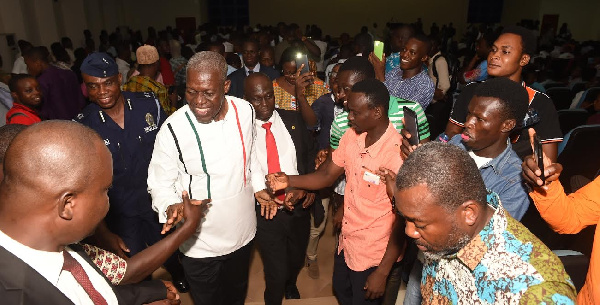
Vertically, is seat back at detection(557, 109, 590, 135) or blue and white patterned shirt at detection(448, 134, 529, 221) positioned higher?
blue and white patterned shirt at detection(448, 134, 529, 221)

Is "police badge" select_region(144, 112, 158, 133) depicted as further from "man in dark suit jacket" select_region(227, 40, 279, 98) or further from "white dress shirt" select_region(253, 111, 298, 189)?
"man in dark suit jacket" select_region(227, 40, 279, 98)

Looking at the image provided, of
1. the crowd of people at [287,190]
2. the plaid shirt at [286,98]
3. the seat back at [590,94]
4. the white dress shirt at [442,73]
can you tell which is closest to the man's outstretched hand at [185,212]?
the crowd of people at [287,190]

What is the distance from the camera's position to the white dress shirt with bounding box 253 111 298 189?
8.55ft

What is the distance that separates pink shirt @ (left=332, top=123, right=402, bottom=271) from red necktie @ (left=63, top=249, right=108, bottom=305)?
132cm

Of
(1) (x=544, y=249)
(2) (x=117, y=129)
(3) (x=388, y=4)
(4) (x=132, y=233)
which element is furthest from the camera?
(3) (x=388, y=4)

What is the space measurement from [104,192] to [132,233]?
70.4 inches

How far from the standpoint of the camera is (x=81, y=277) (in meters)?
1.24

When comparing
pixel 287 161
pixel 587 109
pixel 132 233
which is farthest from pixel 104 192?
pixel 587 109

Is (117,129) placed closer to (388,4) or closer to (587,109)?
(587,109)

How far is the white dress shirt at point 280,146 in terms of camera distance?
2605mm

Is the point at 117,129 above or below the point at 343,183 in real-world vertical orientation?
above

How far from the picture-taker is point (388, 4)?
18.8 m

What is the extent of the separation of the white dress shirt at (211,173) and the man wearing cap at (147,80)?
201 centimetres

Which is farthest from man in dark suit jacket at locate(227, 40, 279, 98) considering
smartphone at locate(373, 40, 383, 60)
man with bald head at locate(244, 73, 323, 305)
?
man with bald head at locate(244, 73, 323, 305)
